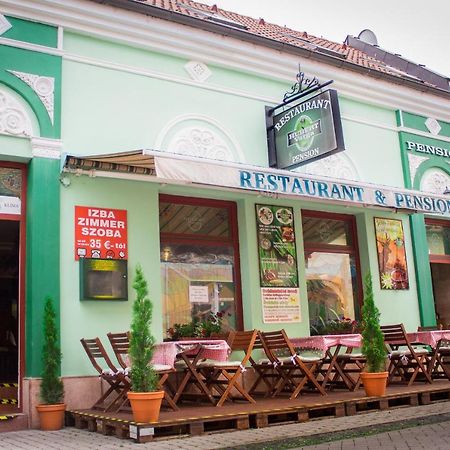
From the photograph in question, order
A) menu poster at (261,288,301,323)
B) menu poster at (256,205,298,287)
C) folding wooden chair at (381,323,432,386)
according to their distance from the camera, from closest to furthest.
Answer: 1. folding wooden chair at (381,323,432,386)
2. menu poster at (261,288,301,323)
3. menu poster at (256,205,298,287)

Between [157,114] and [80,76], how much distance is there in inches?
48.2

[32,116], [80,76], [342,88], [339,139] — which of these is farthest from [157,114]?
[342,88]

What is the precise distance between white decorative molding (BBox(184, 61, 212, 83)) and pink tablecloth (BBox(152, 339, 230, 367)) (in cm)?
438

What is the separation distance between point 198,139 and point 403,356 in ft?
14.4

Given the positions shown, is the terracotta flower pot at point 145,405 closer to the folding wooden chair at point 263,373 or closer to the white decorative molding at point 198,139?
the folding wooden chair at point 263,373

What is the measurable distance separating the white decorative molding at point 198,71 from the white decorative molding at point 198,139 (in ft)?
2.07

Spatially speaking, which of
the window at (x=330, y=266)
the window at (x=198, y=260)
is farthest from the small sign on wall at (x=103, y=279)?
the window at (x=330, y=266)

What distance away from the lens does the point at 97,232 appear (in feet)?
26.1

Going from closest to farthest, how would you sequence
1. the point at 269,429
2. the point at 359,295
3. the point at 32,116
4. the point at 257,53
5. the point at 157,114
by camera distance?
the point at 269,429 < the point at 32,116 < the point at 157,114 < the point at 257,53 < the point at 359,295

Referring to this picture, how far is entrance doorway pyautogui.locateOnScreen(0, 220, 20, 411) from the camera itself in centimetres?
993

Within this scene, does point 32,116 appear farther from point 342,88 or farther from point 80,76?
point 342,88

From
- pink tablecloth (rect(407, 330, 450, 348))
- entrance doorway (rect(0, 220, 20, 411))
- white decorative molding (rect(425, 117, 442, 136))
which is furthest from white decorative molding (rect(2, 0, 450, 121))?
pink tablecloth (rect(407, 330, 450, 348))

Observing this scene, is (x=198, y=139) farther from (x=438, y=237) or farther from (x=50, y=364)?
(x=438, y=237)

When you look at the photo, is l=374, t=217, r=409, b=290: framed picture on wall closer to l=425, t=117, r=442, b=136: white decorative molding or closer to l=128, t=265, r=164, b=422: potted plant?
l=425, t=117, r=442, b=136: white decorative molding
